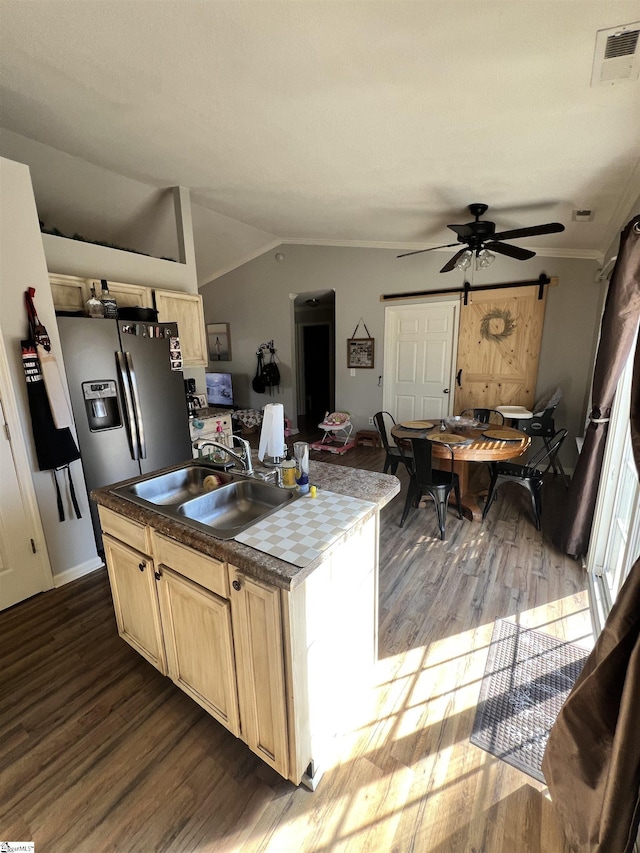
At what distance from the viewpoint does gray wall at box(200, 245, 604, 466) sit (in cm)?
418

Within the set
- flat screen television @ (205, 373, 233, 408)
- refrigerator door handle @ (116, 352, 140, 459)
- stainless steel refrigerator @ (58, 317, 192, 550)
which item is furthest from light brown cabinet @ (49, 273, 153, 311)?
flat screen television @ (205, 373, 233, 408)

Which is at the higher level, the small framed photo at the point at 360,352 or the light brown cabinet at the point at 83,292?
the light brown cabinet at the point at 83,292

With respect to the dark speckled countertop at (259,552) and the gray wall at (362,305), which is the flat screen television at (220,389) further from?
the dark speckled countertop at (259,552)

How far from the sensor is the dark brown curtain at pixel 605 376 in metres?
1.86

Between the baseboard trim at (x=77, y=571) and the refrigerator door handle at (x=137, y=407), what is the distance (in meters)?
0.81

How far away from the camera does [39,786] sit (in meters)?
1.34

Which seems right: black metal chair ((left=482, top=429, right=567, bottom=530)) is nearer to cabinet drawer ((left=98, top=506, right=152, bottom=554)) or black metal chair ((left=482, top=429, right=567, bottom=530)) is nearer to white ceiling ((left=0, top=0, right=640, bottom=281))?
white ceiling ((left=0, top=0, right=640, bottom=281))

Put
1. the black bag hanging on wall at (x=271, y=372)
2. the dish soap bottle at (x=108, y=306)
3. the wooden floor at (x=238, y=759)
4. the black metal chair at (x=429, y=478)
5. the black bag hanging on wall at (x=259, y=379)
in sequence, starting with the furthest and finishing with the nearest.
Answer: the black bag hanging on wall at (x=259, y=379) → the black bag hanging on wall at (x=271, y=372) → the black metal chair at (x=429, y=478) → the dish soap bottle at (x=108, y=306) → the wooden floor at (x=238, y=759)

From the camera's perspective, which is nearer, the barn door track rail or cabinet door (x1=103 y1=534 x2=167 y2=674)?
cabinet door (x1=103 y1=534 x2=167 y2=674)

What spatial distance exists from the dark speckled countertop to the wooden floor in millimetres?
886

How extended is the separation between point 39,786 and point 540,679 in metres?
2.11

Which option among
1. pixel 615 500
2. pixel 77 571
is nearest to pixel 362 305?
pixel 615 500

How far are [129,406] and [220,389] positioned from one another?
4.52 metres

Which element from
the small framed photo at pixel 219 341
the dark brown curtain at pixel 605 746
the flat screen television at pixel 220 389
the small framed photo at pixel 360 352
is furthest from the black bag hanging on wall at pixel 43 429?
the small framed photo at pixel 219 341
